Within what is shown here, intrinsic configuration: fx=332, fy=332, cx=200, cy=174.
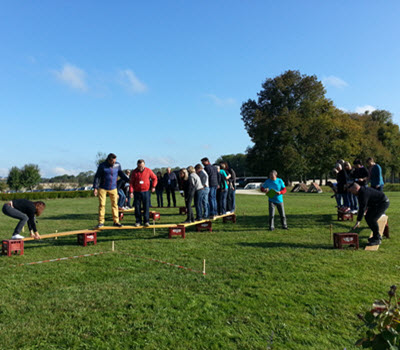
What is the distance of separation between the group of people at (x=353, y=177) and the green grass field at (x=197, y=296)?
313cm

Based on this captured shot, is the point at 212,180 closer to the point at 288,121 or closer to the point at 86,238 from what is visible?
the point at 86,238

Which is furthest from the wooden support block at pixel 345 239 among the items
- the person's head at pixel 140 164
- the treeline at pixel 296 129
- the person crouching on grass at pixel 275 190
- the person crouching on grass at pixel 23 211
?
the treeline at pixel 296 129

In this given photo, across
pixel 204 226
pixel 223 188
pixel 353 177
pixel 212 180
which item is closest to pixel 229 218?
pixel 223 188

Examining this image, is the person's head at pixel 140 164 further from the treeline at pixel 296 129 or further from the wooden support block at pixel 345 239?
the treeline at pixel 296 129

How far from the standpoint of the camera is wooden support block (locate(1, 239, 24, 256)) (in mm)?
7992

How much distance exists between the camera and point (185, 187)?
36.1ft

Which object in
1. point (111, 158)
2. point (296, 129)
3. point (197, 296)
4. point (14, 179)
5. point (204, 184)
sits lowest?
point (197, 296)

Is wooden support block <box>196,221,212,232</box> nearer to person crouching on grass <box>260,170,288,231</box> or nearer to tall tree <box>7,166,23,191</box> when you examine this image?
person crouching on grass <box>260,170,288,231</box>

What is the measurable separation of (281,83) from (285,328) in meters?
44.9

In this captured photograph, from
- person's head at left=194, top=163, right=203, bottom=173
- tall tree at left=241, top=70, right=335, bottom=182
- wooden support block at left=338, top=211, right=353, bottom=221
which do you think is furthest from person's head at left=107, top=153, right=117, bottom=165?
tall tree at left=241, top=70, right=335, bottom=182

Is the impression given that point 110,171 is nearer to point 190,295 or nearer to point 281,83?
point 190,295

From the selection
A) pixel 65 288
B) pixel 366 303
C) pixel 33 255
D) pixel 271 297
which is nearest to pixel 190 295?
pixel 271 297

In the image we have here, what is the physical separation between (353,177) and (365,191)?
14.3ft

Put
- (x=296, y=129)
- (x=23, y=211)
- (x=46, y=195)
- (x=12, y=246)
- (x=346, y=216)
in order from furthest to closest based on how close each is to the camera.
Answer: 1. (x=296, y=129)
2. (x=46, y=195)
3. (x=346, y=216)
4. (x=23, y=211)
5. (x=12, y=246)
